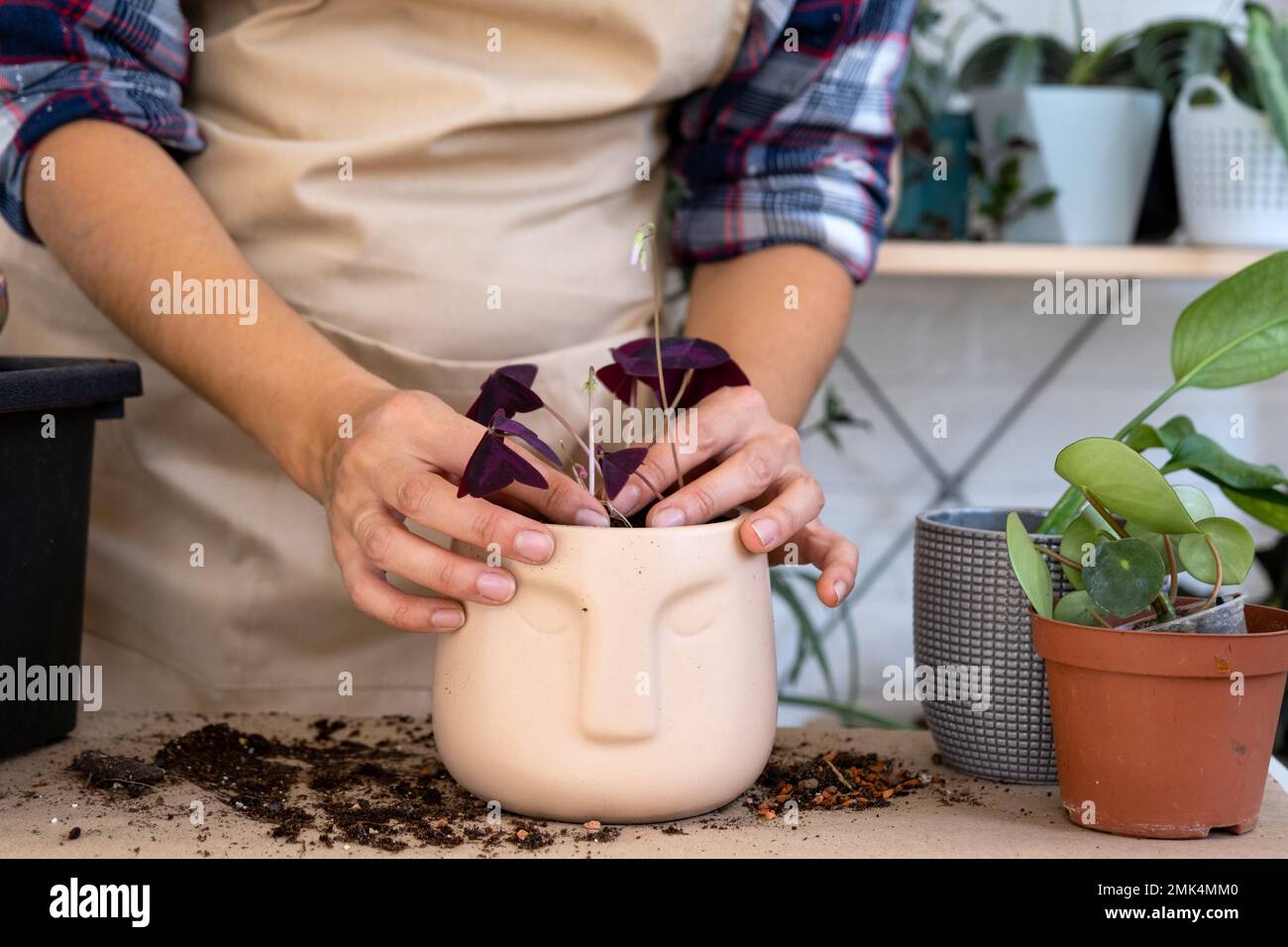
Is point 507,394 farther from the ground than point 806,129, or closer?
closer

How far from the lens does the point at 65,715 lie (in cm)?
76

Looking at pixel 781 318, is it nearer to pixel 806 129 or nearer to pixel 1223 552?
pixel 806 129

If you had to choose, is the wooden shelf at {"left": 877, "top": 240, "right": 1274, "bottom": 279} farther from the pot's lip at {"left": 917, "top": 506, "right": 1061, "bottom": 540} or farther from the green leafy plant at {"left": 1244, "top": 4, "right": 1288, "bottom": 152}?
the pot's lip at {"left": 917, "top": 506, "right": 1061, "bottom": 540}

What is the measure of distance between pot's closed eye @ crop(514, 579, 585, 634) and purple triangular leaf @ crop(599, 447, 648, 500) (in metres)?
0.07

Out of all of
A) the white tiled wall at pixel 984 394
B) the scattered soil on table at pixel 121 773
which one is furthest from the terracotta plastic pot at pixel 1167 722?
the white tiled wall at pixel 984 394

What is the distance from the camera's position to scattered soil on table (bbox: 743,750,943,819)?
67 cm

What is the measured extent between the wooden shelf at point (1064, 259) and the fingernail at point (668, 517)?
0.98 m

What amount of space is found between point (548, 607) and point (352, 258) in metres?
0.43

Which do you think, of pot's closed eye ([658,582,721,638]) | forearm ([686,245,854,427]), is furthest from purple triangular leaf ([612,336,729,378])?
forearm ([686,245,854,427])

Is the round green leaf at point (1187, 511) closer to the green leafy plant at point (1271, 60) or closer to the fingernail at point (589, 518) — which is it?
the fingernail at point (589, 518)

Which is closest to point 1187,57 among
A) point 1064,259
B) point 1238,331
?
point 1064,259

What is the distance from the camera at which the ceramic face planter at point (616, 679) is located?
23.1 inches

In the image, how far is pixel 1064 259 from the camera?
5.06 ft
